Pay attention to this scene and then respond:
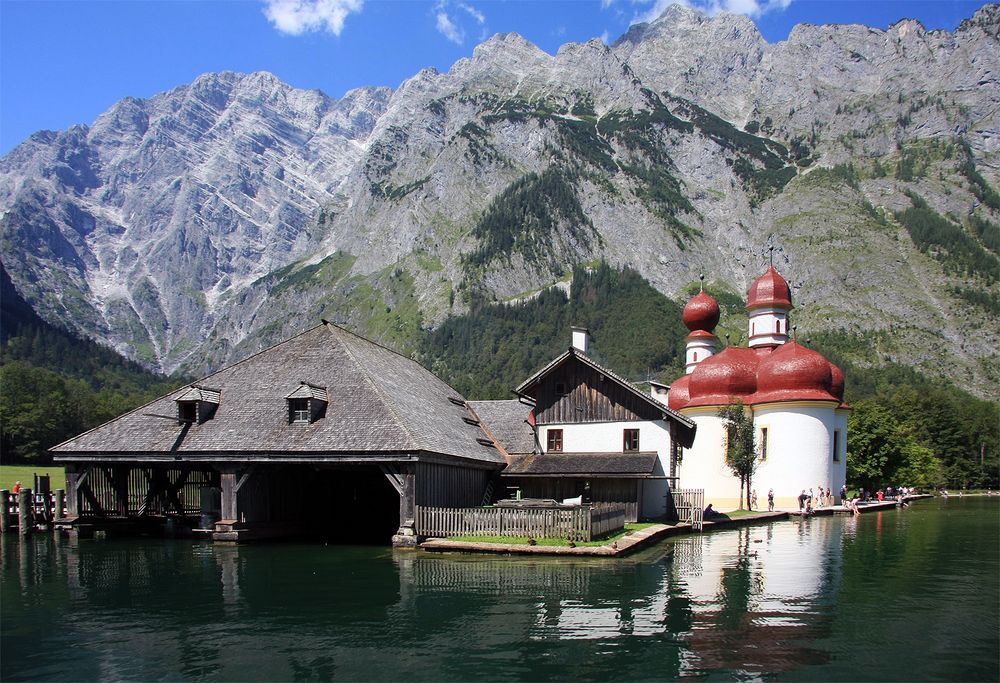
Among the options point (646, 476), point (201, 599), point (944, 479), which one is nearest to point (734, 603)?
point (201, 599)

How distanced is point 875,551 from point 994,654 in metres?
18.9

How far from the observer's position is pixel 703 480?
5941 cm

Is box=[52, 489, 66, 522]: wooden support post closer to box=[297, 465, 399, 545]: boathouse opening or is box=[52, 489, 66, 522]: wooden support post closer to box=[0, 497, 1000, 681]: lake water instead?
box=[0, 497, 1000, 681]: lake water

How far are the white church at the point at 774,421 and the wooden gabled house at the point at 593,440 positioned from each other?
13582 mm

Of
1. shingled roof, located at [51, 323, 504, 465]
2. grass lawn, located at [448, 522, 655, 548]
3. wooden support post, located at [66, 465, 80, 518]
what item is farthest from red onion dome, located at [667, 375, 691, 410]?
wooden support post, located at [66, 465, 80, 518]

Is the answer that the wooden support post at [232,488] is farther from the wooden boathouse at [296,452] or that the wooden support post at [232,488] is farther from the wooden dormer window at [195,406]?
the wooden dormer window at [195,406]

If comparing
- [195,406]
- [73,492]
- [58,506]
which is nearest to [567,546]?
[195,406]

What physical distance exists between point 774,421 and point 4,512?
47.2 metres

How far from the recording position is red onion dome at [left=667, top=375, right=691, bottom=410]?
65.3 m

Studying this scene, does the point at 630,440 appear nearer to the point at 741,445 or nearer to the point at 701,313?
the point at 741,445

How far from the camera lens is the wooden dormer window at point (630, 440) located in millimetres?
44031

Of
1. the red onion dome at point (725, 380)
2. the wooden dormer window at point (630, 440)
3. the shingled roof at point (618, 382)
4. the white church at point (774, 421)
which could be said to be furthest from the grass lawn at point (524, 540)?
the red onion dome at point (725, 380)

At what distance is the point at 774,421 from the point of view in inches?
2315

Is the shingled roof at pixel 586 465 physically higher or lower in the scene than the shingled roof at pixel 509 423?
lower
